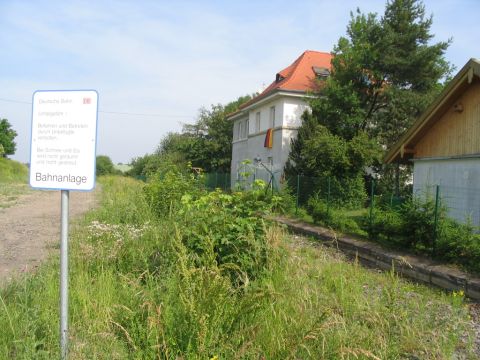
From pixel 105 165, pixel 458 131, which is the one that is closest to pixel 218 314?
pixel 458 131

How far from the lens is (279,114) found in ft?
84.7

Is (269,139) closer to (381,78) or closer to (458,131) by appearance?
(381,78)

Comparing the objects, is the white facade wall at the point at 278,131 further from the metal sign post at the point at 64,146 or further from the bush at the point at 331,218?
the metal sign post at the point at 64,146

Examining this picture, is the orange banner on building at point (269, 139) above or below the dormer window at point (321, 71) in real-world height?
below

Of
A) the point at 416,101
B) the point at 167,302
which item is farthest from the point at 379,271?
the point at 416,101

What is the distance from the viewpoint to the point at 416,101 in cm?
2153

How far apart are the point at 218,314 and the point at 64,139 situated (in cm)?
172

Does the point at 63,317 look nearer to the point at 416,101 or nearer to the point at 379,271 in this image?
the point at 379,271

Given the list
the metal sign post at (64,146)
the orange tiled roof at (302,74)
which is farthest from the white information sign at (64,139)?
the orange tiled roof at (302,74)

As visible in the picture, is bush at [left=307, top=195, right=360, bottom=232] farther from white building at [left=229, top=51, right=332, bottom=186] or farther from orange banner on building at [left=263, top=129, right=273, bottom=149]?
orange banner on building at [left=263, top=129, right=273, bottom=149]

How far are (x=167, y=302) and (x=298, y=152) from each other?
20045 millimetres

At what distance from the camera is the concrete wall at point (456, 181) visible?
10.9 metres

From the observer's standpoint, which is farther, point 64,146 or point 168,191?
point 168,191

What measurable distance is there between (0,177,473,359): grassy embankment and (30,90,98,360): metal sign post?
580 mm
